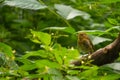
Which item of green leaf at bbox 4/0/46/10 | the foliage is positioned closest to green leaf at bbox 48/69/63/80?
the foliage

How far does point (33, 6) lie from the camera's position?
0.93m

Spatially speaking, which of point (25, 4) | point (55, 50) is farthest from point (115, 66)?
point (25, 4)

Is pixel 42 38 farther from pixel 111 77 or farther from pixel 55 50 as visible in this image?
pixel 111 77

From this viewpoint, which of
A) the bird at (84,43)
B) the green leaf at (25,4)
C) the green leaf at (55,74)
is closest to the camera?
the green leaf at (55,74)

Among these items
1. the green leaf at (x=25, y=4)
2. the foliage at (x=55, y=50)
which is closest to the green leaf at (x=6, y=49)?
the foliage at (x=55, y=50)

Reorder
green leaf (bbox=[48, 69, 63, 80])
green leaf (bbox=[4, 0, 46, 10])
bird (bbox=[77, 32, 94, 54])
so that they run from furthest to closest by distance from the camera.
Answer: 1. green leaf (bbox=[4, 0, 46, 10])
2. bird (bbox=[77, 32, 94, 54])
3. green leaf (bbox=[48, 69, 63, 80])

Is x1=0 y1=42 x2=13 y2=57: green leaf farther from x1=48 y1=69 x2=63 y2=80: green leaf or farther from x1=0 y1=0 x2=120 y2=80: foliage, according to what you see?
x1=48 y1=69 x2=63 y2=80: green leaf

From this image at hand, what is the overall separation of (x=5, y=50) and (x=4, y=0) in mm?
212

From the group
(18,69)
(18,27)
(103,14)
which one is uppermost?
(18,69)

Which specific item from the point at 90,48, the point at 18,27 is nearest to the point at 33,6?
the point at 90,48

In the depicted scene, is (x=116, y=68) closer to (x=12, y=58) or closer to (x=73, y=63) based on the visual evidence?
(x=73, y=63)

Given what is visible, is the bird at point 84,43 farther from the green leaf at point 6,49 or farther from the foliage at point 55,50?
the green leaf at point 6,49

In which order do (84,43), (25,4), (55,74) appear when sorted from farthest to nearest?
(25,4), (84,43), (55,74)

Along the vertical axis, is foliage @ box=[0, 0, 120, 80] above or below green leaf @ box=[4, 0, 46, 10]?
below
